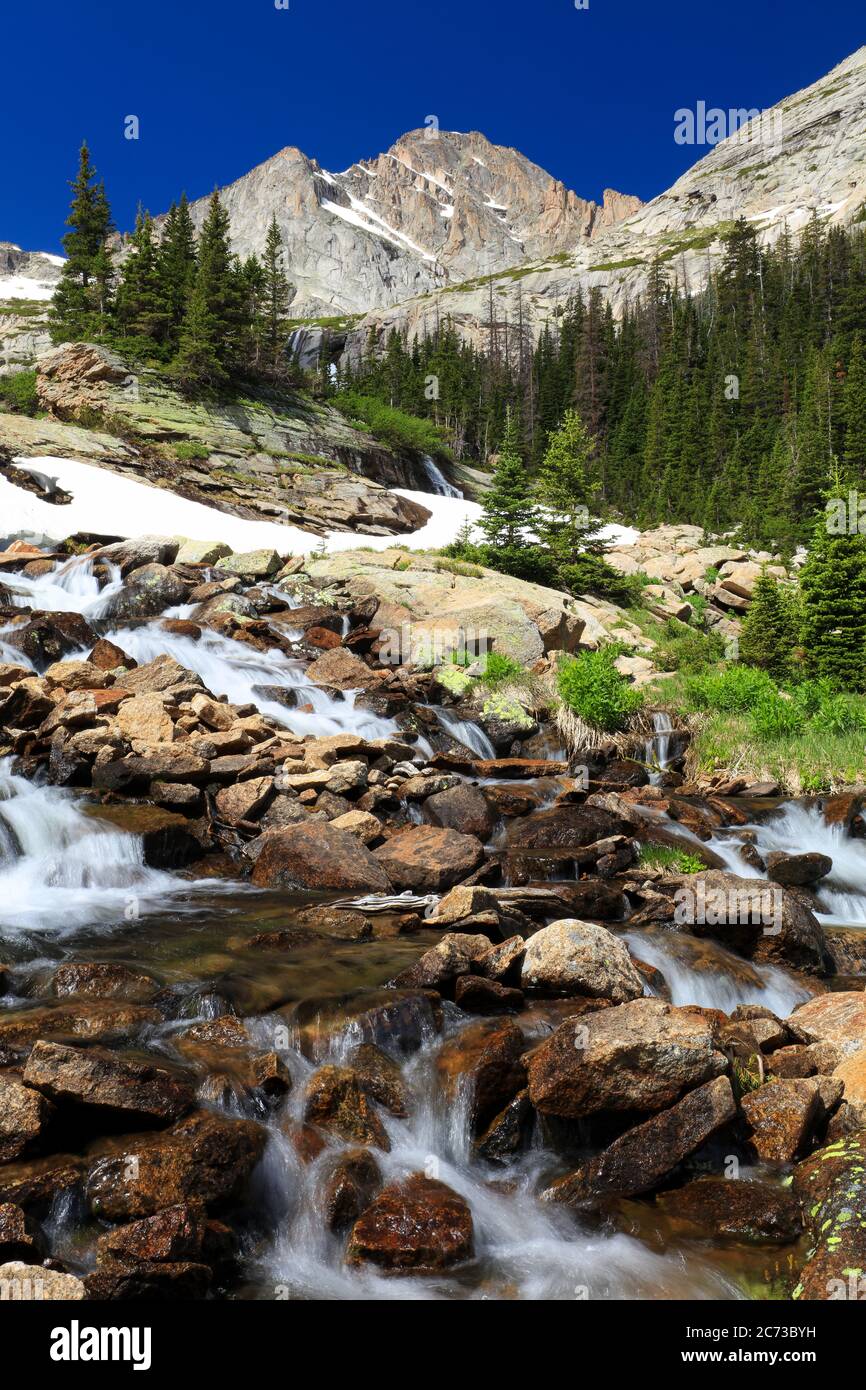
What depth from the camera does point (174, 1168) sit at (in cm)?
452

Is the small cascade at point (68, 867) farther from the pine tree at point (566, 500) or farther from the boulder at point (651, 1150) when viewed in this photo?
the pine tree at point (566, 500)

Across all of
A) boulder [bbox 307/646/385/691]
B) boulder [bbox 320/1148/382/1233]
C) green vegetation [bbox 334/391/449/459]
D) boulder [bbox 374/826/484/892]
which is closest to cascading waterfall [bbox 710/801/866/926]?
boulder [bbox 374/826/484/892]

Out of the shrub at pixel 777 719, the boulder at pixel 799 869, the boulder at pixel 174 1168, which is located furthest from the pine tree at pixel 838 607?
the boulder at pixel 174 1168

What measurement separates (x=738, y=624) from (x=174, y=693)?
2480cm

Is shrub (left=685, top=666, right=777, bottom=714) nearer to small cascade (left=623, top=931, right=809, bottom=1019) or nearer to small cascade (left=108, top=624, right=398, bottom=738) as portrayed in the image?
small cascade (left=108, top=624, right=398, bottom=738)

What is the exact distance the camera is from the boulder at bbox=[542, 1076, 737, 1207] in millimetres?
5242

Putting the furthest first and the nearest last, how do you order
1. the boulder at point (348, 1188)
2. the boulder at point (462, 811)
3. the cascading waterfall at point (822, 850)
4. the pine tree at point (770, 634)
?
the pine tree at point (770, 634), the boulder at point (462, 811), the cascading waterfall at point (822, 850), the boulder at point (348, 1188)

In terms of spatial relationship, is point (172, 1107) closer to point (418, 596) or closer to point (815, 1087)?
point (815, 1087)

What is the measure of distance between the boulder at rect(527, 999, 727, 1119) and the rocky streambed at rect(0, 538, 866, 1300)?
2 cm

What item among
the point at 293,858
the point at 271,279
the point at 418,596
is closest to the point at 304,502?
the point at 418,596

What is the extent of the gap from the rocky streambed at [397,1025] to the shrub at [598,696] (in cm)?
331

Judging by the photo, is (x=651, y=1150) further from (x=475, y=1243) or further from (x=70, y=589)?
(x=70, y=589)

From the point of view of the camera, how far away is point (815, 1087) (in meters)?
5.84

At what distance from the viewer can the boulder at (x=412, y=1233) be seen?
4.64 m
